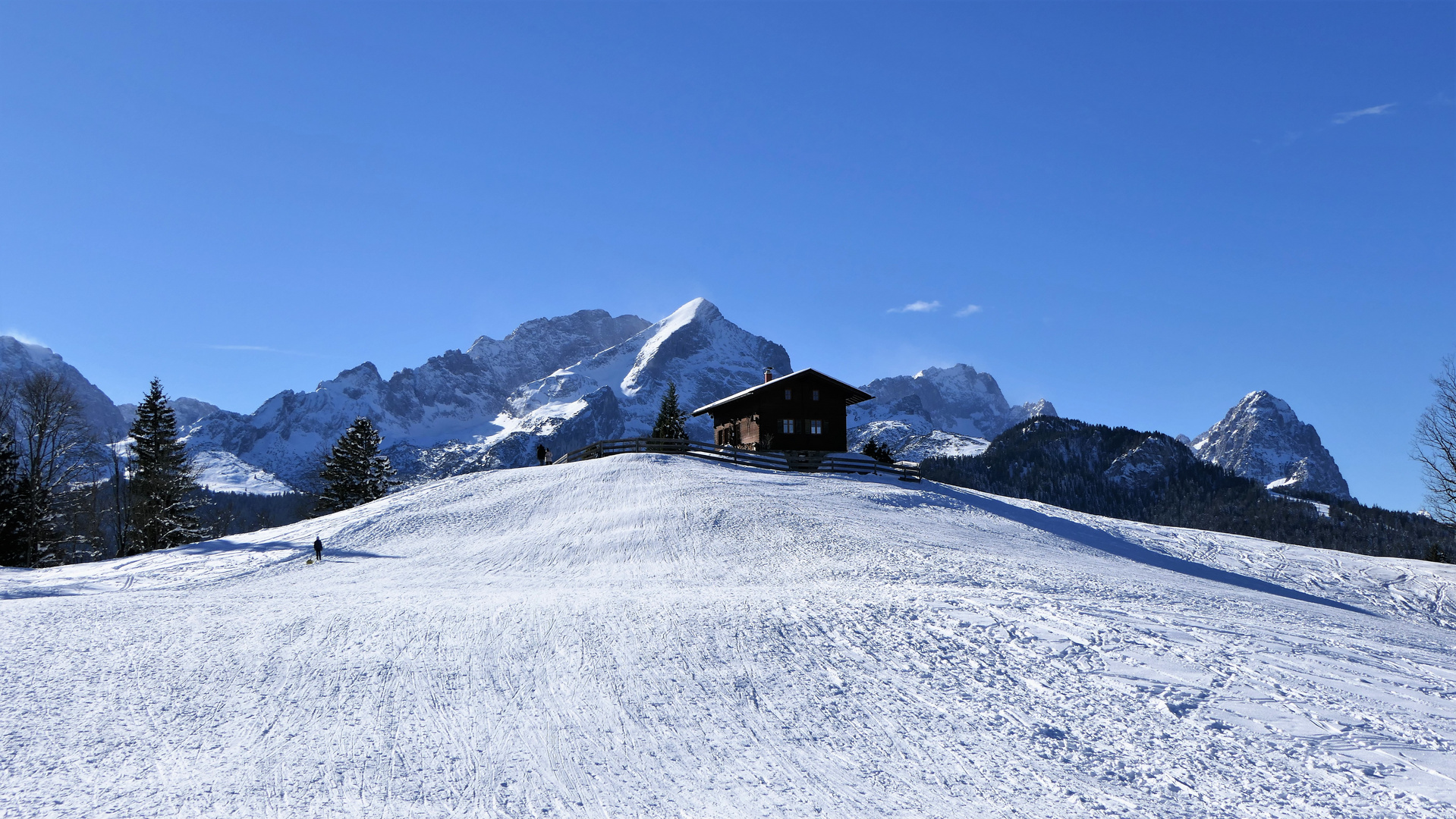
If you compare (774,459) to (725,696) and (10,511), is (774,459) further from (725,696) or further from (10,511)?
(10,511)

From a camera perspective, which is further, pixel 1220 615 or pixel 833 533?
pixel 833 533

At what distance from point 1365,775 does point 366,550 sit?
2784cm

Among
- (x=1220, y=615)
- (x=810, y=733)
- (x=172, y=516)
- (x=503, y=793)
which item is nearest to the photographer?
(x=503, y=793)

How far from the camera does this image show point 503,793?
27.3 feet

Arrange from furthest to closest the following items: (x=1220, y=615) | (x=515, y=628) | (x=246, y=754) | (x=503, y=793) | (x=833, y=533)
A: (x=833, y=533)
(x=1220, y=615)
(x=515, y=628)
(x=246, y=754)
(x=503, y=793)

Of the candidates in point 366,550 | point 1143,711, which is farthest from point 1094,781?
point 366,550

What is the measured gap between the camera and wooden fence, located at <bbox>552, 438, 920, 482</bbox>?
4475 cm

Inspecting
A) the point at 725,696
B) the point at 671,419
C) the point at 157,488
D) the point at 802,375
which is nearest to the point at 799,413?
the point at 802,375

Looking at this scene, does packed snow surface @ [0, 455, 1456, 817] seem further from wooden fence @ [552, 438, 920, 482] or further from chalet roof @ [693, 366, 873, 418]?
chalet roof @ [693, 366, 873, 418]

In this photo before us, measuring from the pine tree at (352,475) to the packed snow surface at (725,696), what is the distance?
1161 inches

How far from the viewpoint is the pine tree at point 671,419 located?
68688 mm

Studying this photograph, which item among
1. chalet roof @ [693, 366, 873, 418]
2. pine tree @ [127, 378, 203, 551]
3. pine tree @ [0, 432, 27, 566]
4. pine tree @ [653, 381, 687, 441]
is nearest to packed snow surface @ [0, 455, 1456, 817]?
pine tree @ [0, 432, 27, 566]

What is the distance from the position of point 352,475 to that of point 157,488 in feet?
37.8

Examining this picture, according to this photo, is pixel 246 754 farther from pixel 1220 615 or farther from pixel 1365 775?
pixel 1220 615
